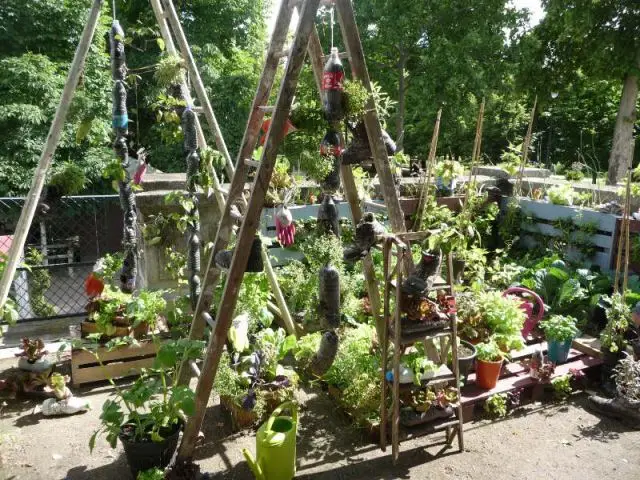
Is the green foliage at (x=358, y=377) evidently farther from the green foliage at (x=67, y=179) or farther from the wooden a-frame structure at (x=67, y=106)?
the green foliage at (x=67, y=179)

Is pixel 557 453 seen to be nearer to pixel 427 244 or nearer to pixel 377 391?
pixel 377 391

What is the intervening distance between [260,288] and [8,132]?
8143 mm

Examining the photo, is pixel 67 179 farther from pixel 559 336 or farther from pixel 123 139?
pixel 559 336

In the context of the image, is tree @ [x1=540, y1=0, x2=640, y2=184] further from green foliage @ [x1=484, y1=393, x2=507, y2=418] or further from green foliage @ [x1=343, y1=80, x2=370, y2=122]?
green foliage @ [x1=343, y1=80, x2=370, y2=122]

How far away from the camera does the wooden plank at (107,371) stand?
4.10 m

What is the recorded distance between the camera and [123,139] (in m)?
3.40

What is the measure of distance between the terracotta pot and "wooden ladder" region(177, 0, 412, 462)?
3.93ft

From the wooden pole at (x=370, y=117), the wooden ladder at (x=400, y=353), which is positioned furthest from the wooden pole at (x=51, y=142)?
the wooden ladder at (x=400, y=353)

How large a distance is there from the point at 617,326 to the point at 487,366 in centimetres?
129

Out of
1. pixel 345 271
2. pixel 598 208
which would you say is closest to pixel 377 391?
pixel 345 271

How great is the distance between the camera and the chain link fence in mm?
4879

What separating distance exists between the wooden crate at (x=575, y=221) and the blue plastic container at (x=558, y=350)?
1914 millimetres

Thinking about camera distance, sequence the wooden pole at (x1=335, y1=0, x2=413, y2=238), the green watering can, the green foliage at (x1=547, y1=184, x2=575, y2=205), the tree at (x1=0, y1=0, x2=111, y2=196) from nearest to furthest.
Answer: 1. the wooden pole at (x1=335, y1=0, x2=413, y2=238)
2. the green watering can
3. the green foliage at (x1=547, y1=184, x2=575, y2=205)
4. the tree at (x1=0, y1=0, x2=111, y2=196)

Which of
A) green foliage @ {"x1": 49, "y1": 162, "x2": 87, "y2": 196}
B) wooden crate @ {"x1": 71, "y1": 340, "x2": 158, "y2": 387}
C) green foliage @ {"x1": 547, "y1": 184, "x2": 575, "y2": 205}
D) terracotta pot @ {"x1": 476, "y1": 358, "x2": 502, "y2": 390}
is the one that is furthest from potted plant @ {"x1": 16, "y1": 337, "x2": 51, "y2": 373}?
green foliage @ {"x1": 547, "y1": 184, "x2": 575, "y2": 205}
